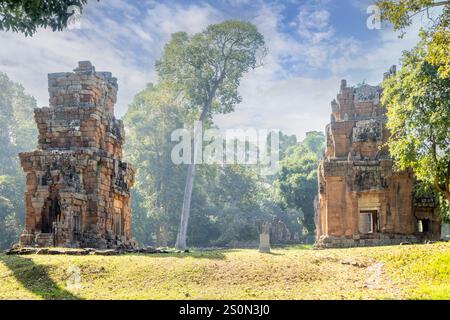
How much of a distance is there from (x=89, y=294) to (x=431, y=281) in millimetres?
7772

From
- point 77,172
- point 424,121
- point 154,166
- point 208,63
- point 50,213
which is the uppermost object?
point 208,63

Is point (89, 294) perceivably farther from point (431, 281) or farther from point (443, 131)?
point (443, 131)

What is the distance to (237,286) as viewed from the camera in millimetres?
10820

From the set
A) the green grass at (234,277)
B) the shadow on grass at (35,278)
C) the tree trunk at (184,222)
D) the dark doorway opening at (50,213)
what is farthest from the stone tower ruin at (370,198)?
the shadow on grass at (35,278)

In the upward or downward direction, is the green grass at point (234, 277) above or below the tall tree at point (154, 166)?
below

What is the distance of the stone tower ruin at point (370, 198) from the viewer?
21.9 meters

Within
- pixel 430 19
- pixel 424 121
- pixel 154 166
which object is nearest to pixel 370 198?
pixel 424 121

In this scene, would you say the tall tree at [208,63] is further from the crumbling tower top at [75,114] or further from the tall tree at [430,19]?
the tall tree at [430,19]

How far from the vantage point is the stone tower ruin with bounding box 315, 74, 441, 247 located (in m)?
21.9

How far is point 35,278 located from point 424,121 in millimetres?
13732

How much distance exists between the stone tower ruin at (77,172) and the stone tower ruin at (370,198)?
9.69m

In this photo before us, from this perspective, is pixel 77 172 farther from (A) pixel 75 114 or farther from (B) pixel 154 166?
(B) pixel 154 166

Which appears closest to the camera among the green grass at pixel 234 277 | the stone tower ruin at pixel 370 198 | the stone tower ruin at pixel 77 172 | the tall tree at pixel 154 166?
the green grass at pixel 234 277

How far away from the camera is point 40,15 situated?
1311 centimetres
